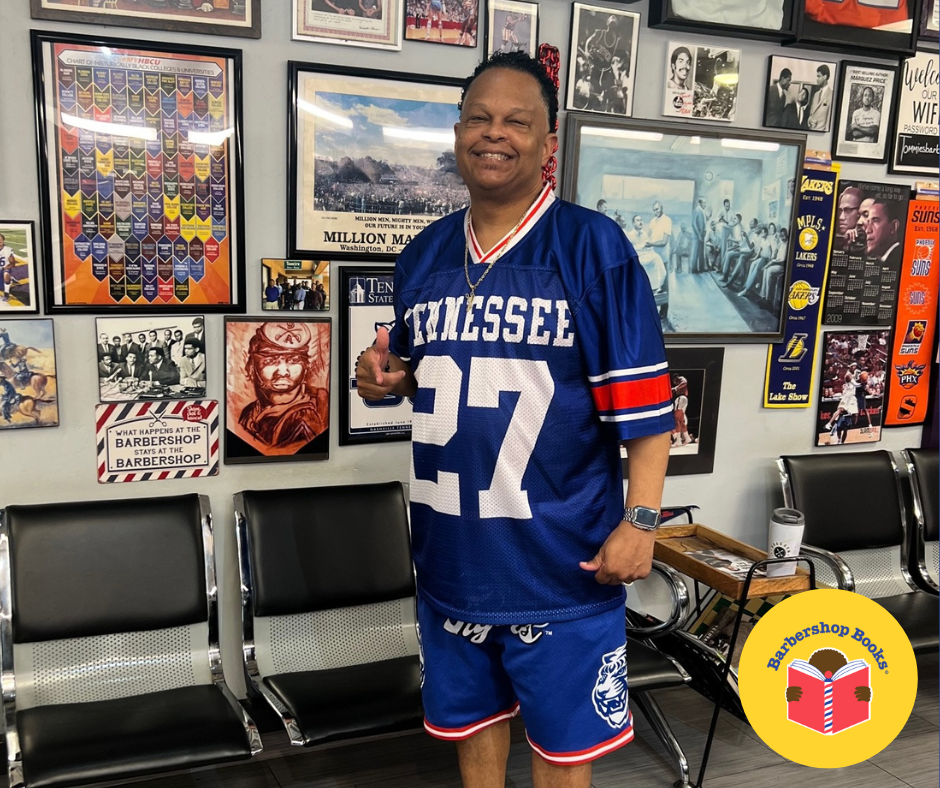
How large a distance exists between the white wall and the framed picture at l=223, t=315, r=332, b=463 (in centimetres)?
4

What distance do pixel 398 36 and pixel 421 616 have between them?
1.65 m

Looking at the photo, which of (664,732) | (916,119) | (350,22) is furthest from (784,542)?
(350,22)

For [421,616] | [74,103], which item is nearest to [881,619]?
[421,616]

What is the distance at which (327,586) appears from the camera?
8.44 ft

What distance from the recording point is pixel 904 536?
3236 mm

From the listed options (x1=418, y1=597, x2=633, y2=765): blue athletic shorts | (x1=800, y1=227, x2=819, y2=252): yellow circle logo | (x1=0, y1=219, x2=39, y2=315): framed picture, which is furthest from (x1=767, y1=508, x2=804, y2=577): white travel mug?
(x1=0, y1=219, x2=39, y2=315): framed picture

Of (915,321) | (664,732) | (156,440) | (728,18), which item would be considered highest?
(728,18)

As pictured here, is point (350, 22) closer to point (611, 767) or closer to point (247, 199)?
point (247, 199)

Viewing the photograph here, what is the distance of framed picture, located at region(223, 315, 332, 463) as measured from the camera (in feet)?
8.68

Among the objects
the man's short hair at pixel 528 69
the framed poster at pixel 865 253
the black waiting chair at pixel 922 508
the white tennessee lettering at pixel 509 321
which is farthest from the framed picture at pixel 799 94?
the white tennessee lettering at pixel 509 321

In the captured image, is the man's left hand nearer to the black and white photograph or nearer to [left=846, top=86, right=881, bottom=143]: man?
the black and white photograph

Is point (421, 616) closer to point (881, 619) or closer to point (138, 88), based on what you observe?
point (881, 619)

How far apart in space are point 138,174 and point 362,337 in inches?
30.3

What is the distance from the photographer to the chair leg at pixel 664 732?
8.31 feet
